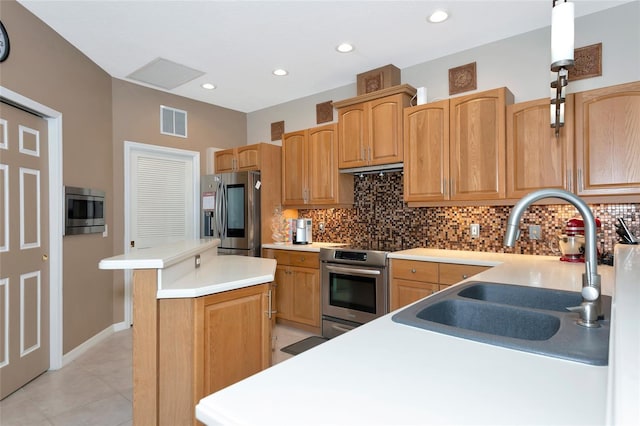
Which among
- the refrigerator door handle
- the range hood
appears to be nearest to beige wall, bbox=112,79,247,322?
the refrigerator door handle

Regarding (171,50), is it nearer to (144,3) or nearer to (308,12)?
(144,3)

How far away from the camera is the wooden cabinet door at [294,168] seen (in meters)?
4.11

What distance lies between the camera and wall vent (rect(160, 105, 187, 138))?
4352 millimetres

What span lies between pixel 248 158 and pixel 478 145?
2581 mm

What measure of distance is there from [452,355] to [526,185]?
232 cm

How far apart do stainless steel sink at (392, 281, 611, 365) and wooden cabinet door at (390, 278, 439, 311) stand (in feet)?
4.43

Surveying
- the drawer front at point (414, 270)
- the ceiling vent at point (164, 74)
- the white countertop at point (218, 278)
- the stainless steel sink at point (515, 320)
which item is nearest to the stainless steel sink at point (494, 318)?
the stainless steel sink at point (515, 320)

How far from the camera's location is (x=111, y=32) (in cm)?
297

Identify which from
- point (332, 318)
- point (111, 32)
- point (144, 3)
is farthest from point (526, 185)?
point (111, 32)

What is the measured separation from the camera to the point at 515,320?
1.19 metres

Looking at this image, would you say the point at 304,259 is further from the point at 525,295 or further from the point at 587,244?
the point at 587,244

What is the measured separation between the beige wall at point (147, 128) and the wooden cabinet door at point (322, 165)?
5.19 feet

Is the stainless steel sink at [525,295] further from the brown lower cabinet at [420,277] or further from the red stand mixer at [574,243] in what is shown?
the red stand mixer at [574,243]

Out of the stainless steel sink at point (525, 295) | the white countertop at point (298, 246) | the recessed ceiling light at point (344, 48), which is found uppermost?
the recessed ceiling light at point (344, 48)
